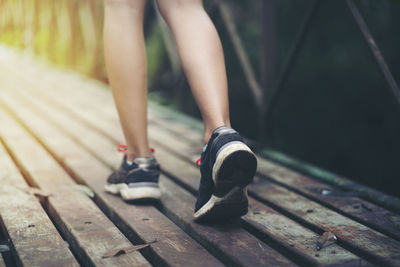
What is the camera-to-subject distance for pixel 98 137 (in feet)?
6.40

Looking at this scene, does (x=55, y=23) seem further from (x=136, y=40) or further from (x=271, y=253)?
(x=271, y=253)

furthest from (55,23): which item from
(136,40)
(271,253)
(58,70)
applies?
(271,253)

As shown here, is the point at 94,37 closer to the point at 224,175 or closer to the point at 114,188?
the point at 114,188

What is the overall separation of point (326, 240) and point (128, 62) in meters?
0.57

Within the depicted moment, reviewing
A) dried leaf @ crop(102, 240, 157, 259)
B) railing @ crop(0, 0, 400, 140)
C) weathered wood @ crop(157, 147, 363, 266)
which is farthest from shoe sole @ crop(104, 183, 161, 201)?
railing @ crop(0, 0, 400, 140)

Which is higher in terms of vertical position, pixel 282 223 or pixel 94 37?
pixel 282 223

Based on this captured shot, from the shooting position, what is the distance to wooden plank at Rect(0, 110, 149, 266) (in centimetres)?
92

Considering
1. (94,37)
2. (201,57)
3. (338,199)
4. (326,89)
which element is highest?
(201,57)

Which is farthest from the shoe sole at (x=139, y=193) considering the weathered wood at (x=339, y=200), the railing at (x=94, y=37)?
the railing at (x=94, y=37)

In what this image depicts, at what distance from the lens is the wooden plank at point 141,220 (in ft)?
3.00

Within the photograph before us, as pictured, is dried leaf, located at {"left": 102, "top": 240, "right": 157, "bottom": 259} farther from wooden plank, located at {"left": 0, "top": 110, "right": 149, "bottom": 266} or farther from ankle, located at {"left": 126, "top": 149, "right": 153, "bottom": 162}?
Answer: ankle, located at {"left": 126, "top": 149, "right": 153, "bottom": 162}

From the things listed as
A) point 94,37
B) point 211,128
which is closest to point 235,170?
point 211,128

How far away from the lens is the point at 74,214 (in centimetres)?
113

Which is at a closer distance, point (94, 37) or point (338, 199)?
point (338, 199)
